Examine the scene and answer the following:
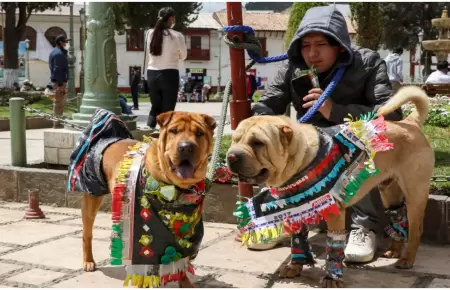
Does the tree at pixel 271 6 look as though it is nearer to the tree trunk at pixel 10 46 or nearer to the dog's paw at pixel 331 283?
the tree trunk at pixel 10 46

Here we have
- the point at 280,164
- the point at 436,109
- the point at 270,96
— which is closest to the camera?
the point at 280,164

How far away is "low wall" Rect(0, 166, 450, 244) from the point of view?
4.70m

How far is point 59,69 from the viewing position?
13648mm

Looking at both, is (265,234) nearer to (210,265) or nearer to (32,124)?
(210,265)

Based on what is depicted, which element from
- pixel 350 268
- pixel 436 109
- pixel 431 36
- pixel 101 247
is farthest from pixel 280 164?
pixel 431 36

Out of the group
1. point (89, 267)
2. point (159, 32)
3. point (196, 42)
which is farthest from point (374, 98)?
point (196, 42)

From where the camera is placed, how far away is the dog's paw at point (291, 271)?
3908 mm

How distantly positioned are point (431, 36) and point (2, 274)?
4530 centimetres

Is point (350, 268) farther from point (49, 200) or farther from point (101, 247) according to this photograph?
point (49, 200)

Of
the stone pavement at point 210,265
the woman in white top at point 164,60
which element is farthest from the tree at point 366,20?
the stone pavement at point 210,265

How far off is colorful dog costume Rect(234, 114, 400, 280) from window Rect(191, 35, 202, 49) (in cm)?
5642

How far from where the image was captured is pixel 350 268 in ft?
13.6

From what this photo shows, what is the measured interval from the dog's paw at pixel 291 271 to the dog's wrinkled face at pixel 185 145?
3.23 ft

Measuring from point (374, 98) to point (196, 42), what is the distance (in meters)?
56.2
